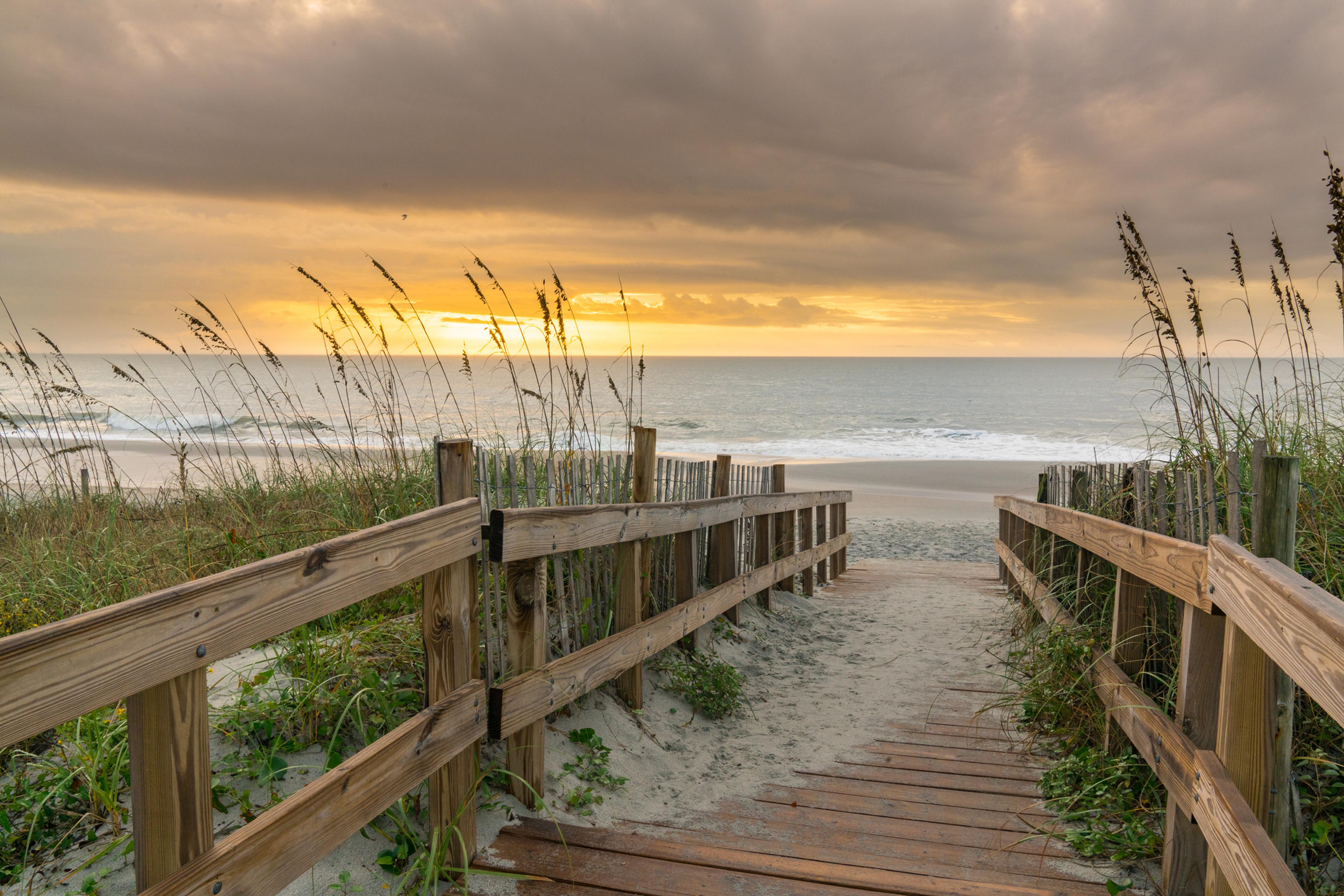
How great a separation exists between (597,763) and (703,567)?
2.39 metres

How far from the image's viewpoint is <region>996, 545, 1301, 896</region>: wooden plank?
183 cm

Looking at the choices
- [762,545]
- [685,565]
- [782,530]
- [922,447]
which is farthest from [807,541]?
[922,447]

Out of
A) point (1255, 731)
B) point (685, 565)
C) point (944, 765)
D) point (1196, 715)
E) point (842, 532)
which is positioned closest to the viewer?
point (1255, 731)

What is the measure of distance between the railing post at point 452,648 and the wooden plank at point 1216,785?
7.01 ft

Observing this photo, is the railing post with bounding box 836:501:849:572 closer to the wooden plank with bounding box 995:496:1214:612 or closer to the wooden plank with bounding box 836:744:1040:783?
the wooden plank with bounding box 995:496:1214:612

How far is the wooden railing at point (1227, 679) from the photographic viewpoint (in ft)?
5.24

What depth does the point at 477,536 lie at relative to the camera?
9.13ft

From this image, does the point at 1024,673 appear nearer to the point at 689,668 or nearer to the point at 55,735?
the point at 689,668

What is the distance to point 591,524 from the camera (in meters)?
3.49

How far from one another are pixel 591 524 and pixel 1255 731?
2.39 metres

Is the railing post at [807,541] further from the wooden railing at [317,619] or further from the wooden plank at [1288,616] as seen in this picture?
the wooden plank at [1288,616]

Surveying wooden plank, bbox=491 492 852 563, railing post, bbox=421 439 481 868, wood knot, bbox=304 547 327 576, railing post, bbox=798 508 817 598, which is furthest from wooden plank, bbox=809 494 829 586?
wood knot, bbox=304 547 327 576

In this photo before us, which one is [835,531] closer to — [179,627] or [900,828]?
[900,828]

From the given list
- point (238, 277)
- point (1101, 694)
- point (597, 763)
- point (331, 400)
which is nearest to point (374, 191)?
point (238, 277)
